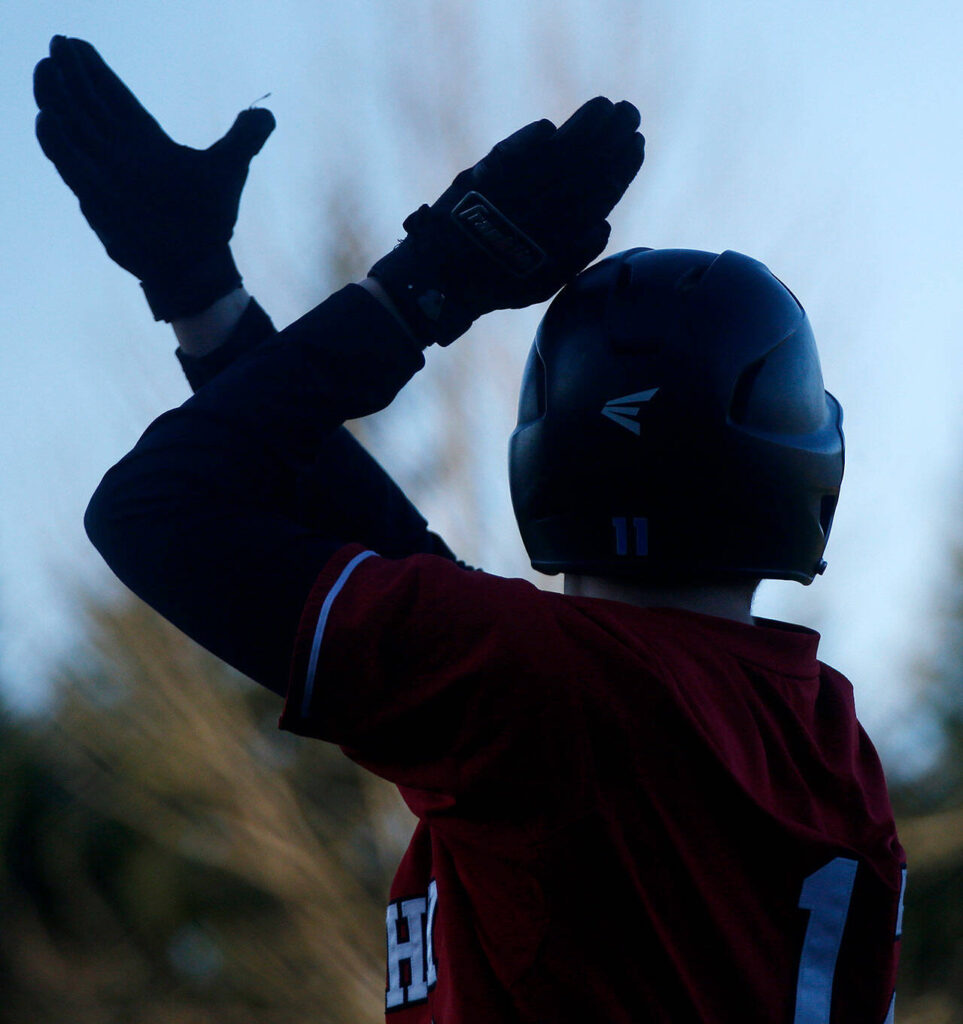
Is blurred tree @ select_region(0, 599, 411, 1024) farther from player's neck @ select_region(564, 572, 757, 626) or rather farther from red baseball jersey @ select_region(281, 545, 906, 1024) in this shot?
red baseball jersey @ select_region(281, 545, 906, 1024)

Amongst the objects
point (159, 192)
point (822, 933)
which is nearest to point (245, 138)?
point (159, 192)

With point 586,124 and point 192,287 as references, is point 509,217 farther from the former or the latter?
point 192,287

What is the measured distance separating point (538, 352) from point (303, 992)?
17.6 feet

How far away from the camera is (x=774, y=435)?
5.50 feet

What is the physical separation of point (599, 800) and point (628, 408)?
1.94 ft

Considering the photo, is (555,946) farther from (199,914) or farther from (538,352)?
(199,914)

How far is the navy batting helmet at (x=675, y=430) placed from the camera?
5.25 ft

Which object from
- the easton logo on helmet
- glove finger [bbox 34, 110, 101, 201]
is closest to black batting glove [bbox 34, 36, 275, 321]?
glove finger [bbox 34, 110, 101, 201]

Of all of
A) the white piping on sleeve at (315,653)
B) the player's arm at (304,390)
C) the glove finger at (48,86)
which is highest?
the glove finger at (48,86)

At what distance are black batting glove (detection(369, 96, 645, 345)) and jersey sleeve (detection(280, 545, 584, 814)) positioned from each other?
469 mm

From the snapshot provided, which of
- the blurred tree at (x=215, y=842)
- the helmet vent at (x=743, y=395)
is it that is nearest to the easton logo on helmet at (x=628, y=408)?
the helmet vent at (x=743, y=395)

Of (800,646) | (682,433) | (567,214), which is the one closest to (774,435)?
(682,433)

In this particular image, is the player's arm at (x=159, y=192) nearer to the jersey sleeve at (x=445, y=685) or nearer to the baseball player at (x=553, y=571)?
the baseball player at (x=553, y=571)

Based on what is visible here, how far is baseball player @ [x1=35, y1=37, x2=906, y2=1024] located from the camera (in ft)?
3.99
